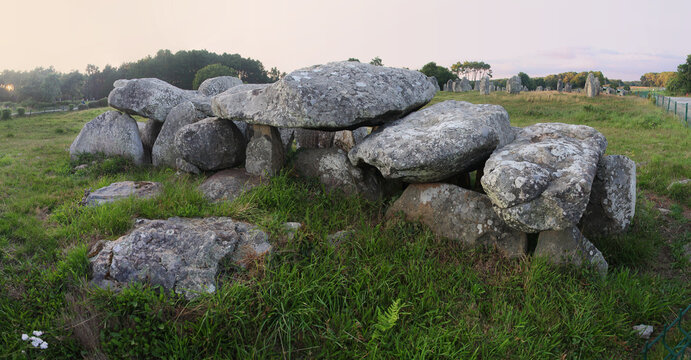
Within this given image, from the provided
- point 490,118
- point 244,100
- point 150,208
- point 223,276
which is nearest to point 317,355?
point 223,276

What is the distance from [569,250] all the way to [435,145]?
6.18 feet

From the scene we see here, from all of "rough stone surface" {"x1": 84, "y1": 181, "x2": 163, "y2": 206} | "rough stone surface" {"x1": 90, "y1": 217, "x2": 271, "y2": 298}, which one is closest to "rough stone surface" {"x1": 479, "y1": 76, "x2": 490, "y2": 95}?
"rough stone surface" {"x1": 84, "y1": 181, "x2": 163, "y2": 206}

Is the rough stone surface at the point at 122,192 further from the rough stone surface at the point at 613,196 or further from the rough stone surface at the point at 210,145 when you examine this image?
the rough stone surface at the point at 613,196

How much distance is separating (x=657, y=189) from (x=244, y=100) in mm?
7364

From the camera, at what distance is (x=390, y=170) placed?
5.16 metres

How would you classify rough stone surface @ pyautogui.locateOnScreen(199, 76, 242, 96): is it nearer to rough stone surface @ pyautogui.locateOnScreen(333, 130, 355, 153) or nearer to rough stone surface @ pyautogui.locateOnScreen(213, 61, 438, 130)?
rough stone surface @ pyautogui.locateOnScreen(213, 61, 438, 130)

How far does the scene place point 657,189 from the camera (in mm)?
7219

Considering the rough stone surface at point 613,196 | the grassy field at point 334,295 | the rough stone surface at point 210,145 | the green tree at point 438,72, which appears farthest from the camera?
the green tree at point 438,72

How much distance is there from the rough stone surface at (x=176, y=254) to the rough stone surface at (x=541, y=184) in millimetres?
2608

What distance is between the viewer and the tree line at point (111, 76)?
52188 mm

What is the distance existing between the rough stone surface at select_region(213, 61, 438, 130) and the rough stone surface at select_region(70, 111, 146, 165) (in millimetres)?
3048

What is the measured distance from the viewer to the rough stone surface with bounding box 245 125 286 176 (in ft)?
20.9

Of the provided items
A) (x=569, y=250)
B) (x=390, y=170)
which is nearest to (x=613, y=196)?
(x=569, y=250)

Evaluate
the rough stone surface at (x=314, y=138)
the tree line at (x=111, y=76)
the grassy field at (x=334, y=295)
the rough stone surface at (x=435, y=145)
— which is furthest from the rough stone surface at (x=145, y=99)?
the tree line at (x=111, y=76)
